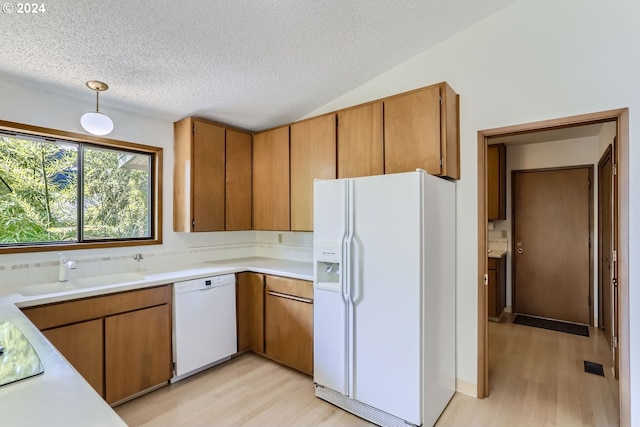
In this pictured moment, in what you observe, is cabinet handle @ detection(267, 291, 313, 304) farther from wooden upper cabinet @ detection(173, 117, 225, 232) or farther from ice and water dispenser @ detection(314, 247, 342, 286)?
wooden upper cabinet @ detection(173, 117, 225, 232)

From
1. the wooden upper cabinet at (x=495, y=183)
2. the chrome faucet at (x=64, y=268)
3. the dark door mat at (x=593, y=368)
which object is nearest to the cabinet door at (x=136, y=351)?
the chrome faucet at (x=64, y=268)

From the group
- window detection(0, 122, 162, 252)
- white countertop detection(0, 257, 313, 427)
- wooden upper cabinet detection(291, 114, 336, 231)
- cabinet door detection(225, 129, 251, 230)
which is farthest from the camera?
cabinet door detection(225, 129, 251, 230)

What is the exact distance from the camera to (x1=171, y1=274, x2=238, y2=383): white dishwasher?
2.63 metres

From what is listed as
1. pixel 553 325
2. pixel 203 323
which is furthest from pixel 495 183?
pixel 203 323

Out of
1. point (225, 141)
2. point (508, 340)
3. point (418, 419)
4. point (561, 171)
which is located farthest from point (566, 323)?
point (225, 141)

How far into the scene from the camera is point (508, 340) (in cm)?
356

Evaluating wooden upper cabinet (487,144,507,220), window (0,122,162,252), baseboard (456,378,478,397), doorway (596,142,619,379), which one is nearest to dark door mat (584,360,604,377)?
doorway (596,142,619,379)

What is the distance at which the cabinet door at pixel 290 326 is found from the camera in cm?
270

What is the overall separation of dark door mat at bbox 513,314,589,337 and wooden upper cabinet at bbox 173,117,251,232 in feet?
12.4

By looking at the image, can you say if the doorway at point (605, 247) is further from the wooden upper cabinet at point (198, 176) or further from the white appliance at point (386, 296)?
the wooden upper cabinet at point (198, 176)

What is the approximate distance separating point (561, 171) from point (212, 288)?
4548mm

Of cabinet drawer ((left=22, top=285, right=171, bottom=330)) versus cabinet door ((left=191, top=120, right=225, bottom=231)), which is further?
cabinet door ((left=191, top=120, right=225, bottom=231))

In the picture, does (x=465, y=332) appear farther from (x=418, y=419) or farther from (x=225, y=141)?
(x=225, y=141)

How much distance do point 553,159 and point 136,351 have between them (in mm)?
5165
